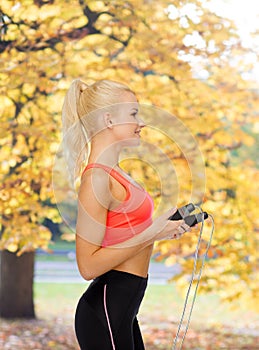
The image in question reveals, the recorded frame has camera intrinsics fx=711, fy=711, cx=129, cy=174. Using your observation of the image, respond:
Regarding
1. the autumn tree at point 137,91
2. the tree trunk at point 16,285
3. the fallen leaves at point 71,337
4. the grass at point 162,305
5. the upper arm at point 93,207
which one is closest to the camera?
the upper arm at point 93,207

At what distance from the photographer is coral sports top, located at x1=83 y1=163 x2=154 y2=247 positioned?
1550 millimetres

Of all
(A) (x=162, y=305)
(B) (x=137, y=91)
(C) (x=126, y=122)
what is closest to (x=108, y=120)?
(C) (x=126, y=122)

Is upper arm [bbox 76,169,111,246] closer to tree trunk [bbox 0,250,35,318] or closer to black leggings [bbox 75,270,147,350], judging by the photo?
black leggings [bbox 75,270,147,350]

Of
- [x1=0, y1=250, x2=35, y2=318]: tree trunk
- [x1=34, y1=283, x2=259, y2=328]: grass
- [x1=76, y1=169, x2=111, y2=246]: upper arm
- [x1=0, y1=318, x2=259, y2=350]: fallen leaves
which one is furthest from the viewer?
[x1=34, y1=283, x2=259, y2=328]: grass

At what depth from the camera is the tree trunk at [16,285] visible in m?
4.40

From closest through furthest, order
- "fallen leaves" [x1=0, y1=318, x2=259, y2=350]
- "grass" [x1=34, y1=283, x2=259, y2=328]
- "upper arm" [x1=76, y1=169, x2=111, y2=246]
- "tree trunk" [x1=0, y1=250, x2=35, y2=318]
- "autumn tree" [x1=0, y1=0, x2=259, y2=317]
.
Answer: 1. "upper arm" [x1=76, y1=169, x2=111, y2=246]
2. "autumn tree" [x1=0, y1=0, x2=259, y2=317]
3. "fallen leaves" [x1=0, y1=318, x2=259, y2=350]
4. "tree trunk" [x1=0, y1=250, x2=35, y2=318]
5. "grass" [x1=34, y1=283, x2=259, y2=328]

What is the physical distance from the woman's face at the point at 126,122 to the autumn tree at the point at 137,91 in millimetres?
1984

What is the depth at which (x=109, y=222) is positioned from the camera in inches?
61.1

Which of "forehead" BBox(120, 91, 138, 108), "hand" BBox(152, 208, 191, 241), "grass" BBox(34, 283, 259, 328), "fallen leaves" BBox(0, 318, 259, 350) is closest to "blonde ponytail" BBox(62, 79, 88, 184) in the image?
"forehead" BBox(120, 91, 138, 108)

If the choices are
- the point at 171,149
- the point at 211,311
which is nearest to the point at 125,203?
the point at 171,149

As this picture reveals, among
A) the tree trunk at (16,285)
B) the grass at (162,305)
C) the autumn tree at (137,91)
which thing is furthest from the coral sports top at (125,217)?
the grass at (162,305)

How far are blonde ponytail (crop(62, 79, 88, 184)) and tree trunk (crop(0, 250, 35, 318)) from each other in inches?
111

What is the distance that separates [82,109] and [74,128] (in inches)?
1.8

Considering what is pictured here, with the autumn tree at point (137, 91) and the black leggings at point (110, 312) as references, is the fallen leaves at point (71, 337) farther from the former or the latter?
the black leggings at point (110, 312)
